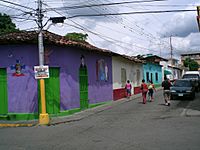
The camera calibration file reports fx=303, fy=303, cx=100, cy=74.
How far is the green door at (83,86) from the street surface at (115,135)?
383 centimetres

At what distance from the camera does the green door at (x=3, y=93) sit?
49.8 ft

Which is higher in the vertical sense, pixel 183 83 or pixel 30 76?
pixel 30 76

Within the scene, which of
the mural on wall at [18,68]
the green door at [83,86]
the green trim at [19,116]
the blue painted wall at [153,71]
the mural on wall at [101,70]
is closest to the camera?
the green trim at [19,116]

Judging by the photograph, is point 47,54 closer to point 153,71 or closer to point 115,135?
point 115,135

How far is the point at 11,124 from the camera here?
43.9 feet

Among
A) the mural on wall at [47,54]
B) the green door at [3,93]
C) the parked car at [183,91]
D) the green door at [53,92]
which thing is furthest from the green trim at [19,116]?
the parked car at [183,91]

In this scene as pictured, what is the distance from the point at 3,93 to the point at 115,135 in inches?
309

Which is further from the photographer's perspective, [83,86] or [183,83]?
[183,83]

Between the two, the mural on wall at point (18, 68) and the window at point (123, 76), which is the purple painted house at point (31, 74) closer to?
the mural on wall at point (18, 68)

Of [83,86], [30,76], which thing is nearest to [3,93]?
[30,76]

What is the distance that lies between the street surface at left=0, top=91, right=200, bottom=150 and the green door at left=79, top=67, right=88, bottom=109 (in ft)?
12.6

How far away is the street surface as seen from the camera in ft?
26.3

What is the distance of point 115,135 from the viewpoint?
9.62 meters

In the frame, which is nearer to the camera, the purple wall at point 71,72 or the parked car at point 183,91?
the purple wall at point 71,72
